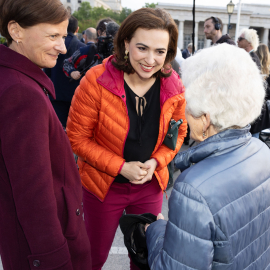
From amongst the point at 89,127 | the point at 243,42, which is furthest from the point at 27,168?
the point at 243,42

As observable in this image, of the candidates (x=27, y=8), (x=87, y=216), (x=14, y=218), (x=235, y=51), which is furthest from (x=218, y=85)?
(x=87, y=216)

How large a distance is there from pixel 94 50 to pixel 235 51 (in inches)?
116

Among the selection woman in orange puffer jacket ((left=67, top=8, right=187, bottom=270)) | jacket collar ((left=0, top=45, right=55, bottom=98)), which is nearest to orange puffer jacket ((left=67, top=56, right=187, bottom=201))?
woman in orange puffer jacket ((left=67, top=8, right=187, bottom=270))

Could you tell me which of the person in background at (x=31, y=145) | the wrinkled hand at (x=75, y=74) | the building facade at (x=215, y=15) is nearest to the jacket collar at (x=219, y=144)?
the person in background at (x=31, y=145)

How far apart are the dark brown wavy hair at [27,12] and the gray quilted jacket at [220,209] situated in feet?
2.72

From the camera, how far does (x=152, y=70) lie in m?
1.82

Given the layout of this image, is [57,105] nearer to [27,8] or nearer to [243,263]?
[27,8]

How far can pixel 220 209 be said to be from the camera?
39.6 inches

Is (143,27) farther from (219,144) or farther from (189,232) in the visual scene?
(189,232)

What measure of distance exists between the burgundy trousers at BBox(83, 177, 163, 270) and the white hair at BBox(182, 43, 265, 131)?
89 cm

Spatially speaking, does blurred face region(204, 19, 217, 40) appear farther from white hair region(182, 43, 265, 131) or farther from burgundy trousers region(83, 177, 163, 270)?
white hair region(182, 43, 265, 131)

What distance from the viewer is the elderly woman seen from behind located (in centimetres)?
101

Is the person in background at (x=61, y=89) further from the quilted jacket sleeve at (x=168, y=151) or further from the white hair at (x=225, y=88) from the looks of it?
the white hair at (x=225, y=88)

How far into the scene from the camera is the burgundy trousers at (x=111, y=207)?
1903 millimetres
